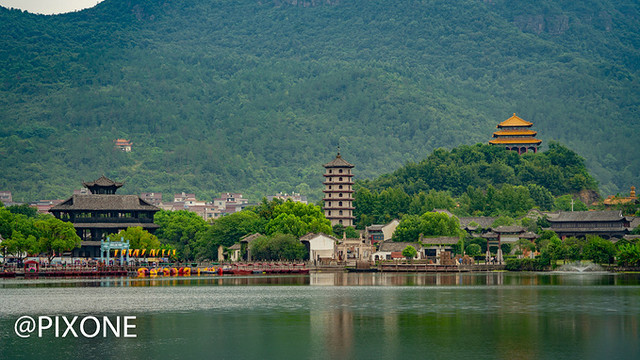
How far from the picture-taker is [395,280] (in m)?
102

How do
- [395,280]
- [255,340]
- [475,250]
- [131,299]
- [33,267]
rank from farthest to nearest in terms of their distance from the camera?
1. [475,250]
2. [33,267]
3. [395,280]
4. [131,299]
5. [255,340]

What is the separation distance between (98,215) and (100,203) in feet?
5.57

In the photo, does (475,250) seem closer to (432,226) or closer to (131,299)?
(432,226)

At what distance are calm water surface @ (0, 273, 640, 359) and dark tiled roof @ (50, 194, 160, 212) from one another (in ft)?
117

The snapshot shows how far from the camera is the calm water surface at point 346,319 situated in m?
47.3

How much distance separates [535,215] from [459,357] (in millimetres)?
117288

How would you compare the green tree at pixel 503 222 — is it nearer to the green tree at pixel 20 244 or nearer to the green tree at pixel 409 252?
the green tree at pixel 409 252

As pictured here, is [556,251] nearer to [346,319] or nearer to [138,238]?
[138,238]

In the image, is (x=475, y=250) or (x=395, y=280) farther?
(x=475, y=250)

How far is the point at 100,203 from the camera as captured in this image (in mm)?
129875

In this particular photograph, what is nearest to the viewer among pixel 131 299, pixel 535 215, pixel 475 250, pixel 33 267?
pixel 131 299

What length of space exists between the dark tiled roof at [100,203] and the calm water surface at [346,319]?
35.6 metres

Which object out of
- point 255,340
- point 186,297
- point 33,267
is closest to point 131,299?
point 186,297

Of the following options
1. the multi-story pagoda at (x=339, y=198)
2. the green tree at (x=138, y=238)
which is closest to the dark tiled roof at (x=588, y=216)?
the multi-story pagoda at (x=339, y=198)
